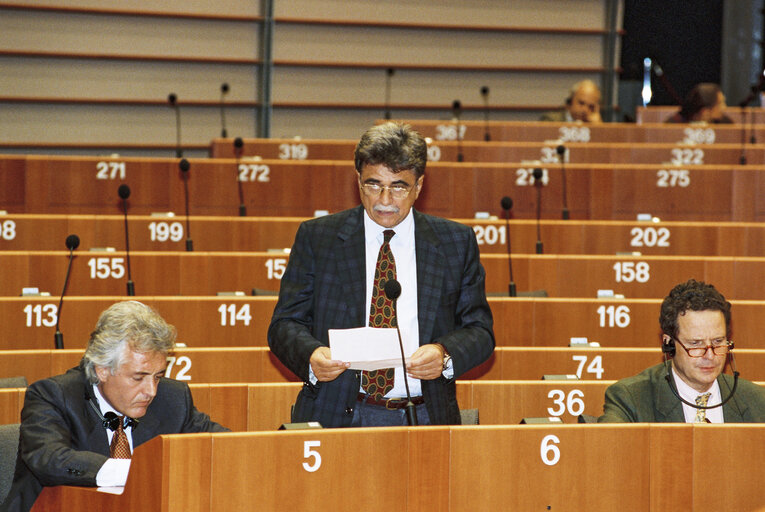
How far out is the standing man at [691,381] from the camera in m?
2.71

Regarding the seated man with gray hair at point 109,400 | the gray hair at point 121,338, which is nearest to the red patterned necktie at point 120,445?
the seated man with gray hair at point 109,400

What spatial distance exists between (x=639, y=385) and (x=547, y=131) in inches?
193

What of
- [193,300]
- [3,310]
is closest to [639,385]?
[193,300]

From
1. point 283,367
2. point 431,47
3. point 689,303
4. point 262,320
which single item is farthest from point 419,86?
point 689,303

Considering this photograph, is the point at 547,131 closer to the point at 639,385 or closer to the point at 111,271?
the point at 111,271

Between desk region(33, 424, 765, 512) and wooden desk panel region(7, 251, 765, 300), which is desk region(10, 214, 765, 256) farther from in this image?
desk region(33, 424, 765, 512)

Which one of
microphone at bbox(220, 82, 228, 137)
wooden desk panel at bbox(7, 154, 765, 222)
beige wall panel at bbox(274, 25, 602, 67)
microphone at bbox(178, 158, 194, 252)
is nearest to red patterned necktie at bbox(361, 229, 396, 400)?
microphone at bbox(178, 158, 194, 252)

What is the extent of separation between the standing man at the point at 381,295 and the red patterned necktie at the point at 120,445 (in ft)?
1.33

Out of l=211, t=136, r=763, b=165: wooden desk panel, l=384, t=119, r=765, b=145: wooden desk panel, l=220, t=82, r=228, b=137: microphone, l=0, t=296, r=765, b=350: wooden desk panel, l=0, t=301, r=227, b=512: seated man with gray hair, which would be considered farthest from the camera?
l=220, t=82, r=228, b=137: microphone

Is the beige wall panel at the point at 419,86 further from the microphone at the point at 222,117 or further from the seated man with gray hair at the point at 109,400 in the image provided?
the seated man with gray hair at the point at 109,400

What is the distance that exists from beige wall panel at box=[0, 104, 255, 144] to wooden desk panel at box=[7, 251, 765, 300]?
3.48 metres

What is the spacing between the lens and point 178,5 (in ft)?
27.3

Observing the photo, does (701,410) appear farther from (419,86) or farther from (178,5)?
(178,5)

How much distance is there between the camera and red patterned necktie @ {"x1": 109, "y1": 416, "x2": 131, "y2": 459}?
2.56 m
